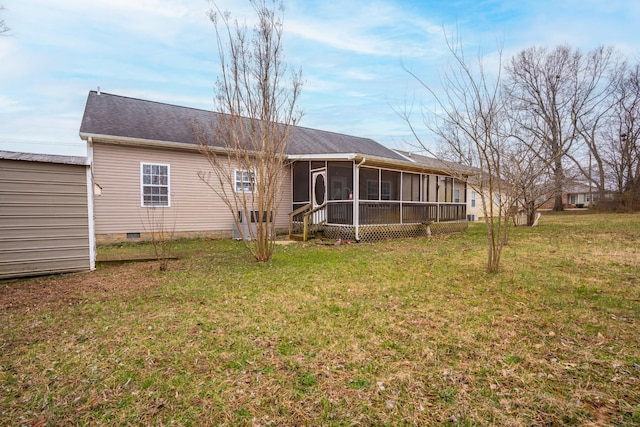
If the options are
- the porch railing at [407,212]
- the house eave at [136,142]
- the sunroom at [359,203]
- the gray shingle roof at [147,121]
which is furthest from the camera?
the porch railing at [407,212]

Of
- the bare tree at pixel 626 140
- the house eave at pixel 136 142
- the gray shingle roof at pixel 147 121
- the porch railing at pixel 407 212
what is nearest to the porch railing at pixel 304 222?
the porch railing at pixel 407 212

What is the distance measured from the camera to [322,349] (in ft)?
10.8

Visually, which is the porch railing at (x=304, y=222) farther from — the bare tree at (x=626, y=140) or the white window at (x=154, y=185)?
the bare tree at (x=626, y=140)

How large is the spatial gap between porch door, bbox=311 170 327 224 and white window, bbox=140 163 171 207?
5.29 m

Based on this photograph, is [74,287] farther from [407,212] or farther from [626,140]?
[626,140]

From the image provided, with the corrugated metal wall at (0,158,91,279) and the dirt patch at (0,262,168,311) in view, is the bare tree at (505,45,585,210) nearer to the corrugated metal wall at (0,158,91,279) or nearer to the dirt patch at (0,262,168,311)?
the dirt patch at (0,262,168,311)

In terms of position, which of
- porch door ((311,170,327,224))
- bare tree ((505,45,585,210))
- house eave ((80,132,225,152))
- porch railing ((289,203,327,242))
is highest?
bare tree ((505,45,585,210))

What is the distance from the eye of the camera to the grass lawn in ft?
7.76

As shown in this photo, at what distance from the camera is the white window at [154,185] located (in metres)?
11.3

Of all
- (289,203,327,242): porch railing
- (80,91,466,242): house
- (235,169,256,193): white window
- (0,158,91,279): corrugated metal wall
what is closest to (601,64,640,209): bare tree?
(80,91,466,242): house

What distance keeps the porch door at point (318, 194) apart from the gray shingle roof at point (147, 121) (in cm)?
211

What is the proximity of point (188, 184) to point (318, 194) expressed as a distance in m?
4.90

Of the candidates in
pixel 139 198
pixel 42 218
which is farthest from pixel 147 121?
pixel 42 218

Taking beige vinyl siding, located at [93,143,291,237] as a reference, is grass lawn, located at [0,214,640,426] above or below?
below
